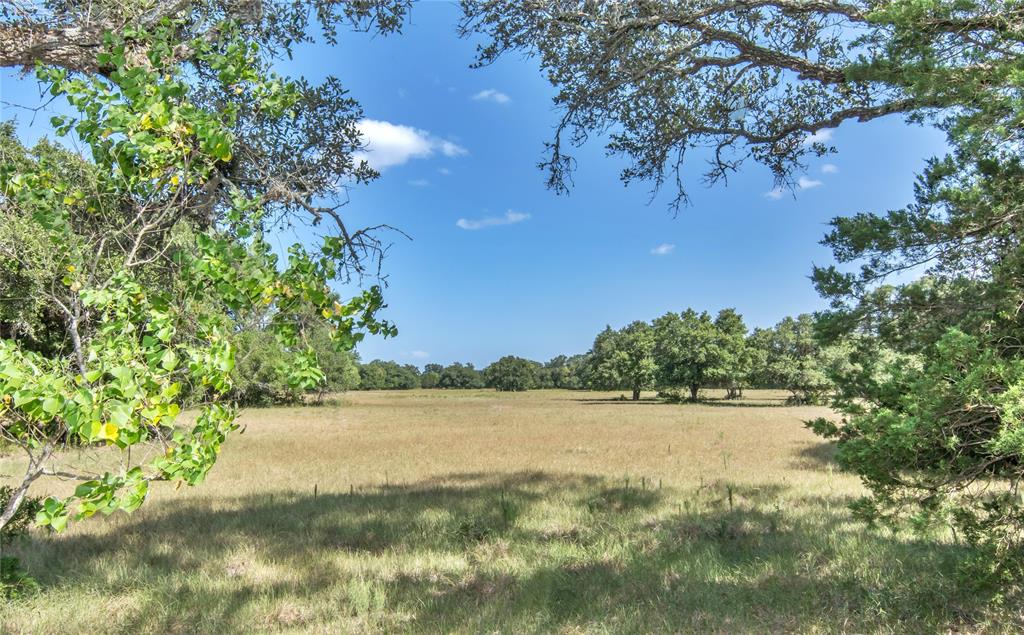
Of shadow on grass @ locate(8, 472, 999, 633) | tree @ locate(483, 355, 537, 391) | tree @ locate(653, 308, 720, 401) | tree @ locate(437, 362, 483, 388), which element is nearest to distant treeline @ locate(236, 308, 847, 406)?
tree @ locate(653, 308, 720, 401)

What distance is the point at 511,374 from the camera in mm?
132875

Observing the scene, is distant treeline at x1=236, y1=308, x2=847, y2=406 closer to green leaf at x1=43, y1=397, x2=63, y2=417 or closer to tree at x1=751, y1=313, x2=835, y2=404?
tree at x1=751, y1=313, x2=835, y2=404

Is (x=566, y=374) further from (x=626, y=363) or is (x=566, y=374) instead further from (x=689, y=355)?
(x=689, y=355)

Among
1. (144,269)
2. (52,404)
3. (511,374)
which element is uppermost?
(144,269)

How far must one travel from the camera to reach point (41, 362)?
137 inches

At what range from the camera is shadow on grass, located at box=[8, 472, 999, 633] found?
546cm

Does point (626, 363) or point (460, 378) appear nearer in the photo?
point (626, 363)

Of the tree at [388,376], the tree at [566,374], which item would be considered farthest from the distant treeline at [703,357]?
the tree at [388,376]

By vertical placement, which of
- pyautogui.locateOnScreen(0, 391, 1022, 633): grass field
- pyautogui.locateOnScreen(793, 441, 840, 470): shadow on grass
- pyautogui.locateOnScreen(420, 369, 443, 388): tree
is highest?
pyautogui.locateOnScreen(0, 391, 1022, 633): grass field

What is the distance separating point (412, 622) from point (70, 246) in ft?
15.7

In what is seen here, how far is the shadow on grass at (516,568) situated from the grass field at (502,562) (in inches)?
1.3

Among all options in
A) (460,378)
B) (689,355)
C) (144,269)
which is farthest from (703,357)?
(460,378)

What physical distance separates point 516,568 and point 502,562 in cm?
31

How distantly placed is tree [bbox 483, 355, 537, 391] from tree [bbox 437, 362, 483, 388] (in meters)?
11.7
